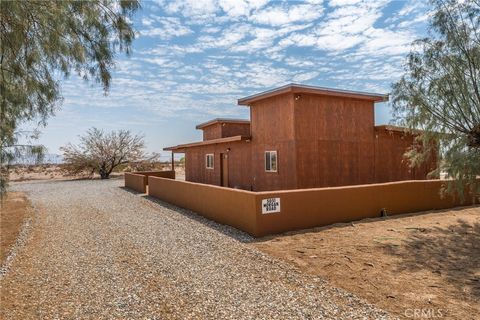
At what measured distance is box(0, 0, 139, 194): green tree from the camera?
436 centimetres

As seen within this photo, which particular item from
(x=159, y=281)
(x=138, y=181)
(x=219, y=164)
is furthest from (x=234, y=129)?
(x=159, y=281)

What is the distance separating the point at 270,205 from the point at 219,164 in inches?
383

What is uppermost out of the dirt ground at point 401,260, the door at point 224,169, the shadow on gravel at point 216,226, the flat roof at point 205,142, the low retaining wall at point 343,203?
the flat roof at point 205,142

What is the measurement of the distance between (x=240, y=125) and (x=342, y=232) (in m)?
12.5

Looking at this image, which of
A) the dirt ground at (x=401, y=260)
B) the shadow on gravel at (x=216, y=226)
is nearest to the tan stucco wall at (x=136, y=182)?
the shadow on gravel at (x=216, y=226)

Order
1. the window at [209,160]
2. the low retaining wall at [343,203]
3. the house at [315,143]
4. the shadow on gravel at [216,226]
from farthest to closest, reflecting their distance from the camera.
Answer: the window at [209,160] < the house at [315,143] < the low retaining wall at [343,203] < the shadow on gravel at [216,226]

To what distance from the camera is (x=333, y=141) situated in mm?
12930

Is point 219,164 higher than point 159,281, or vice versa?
point 219,164

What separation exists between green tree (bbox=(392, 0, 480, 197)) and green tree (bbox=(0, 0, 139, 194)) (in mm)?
8033

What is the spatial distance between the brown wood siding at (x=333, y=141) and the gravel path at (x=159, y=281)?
493 centimetres

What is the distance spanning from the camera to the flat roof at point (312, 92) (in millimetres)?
11945

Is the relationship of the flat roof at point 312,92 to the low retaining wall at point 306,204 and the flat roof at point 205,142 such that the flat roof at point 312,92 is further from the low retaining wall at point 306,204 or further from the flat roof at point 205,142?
the low retaining wall at point 306,204

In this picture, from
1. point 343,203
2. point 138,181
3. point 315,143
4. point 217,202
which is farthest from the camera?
point 138,181

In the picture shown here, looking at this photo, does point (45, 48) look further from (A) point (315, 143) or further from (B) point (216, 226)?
(A) point (315, 143)
